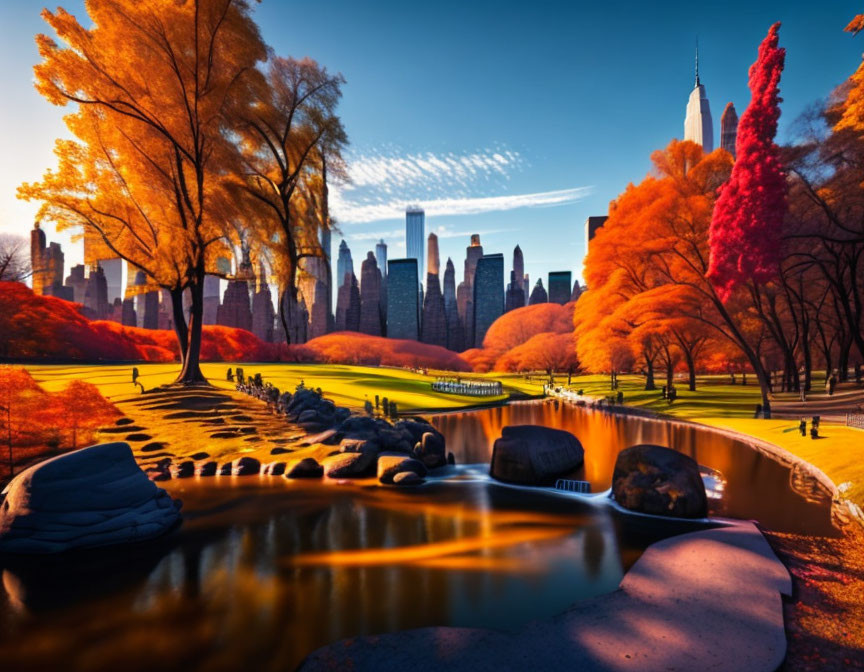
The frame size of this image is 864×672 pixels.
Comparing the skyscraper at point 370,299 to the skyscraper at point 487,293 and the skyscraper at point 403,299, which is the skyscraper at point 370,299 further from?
the skyscraper at point 487,293

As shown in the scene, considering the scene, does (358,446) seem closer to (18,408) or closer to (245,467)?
(245,467)

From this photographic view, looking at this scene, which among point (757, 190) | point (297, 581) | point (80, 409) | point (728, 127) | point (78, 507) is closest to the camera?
point (297, 581)

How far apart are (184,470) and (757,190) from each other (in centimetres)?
2430

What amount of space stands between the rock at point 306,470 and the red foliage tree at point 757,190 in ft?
61.9

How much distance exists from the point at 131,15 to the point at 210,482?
56.7 ft

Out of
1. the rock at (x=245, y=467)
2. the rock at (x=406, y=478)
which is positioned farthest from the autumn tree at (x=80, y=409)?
the rock at (x=406, y=478)

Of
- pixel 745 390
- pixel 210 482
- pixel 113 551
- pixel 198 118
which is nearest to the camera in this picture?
pixel 113 551

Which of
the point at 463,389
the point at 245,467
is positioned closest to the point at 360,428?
the point at 245,467

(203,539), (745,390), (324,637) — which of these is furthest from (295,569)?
(745,390)

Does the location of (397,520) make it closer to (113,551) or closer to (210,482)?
(113,551)

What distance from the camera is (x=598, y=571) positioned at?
7.92m

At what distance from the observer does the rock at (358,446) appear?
15.0m

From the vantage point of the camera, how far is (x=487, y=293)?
97625 mm

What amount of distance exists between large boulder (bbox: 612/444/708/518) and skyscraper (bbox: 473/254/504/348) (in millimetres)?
85153
